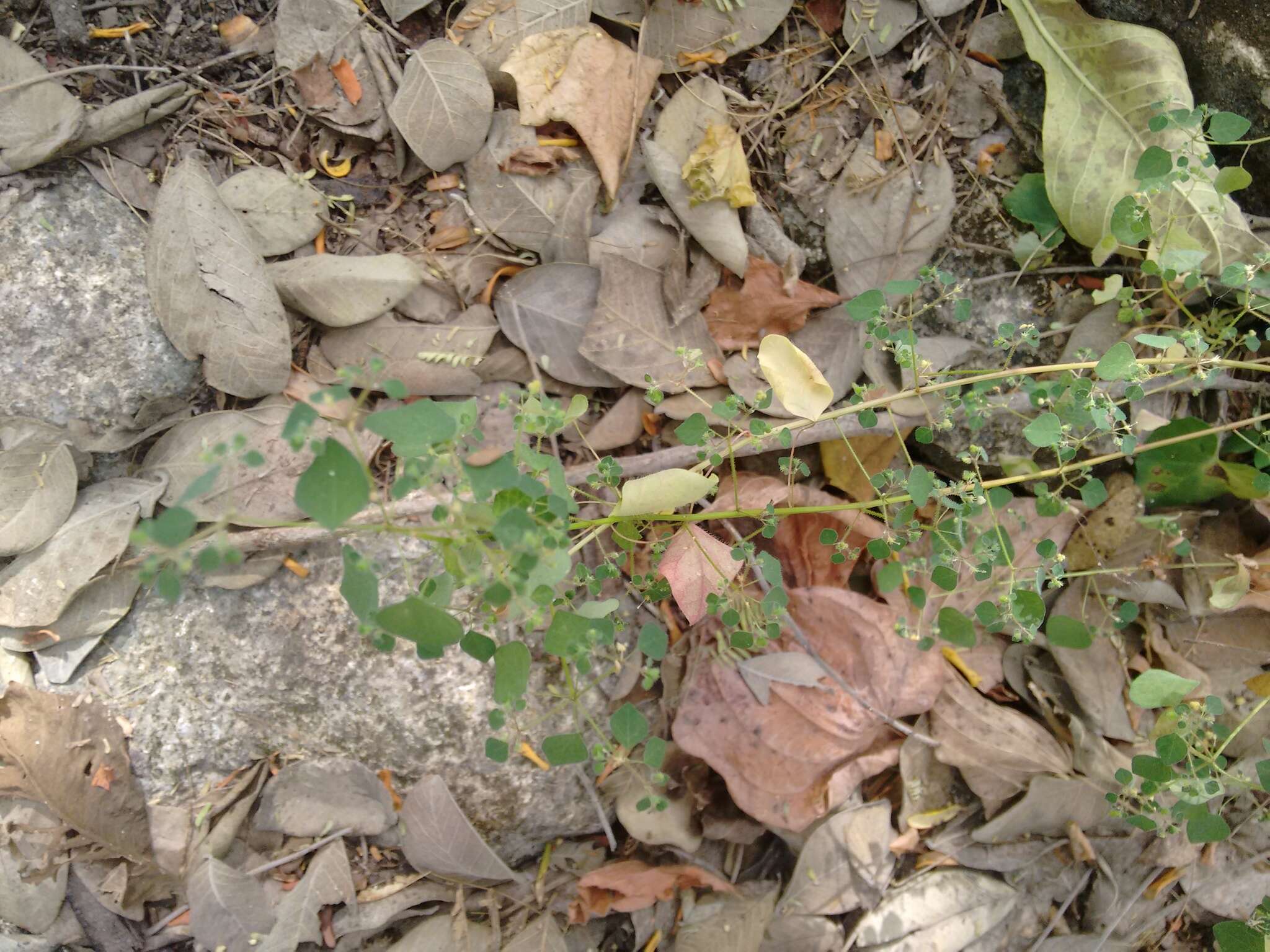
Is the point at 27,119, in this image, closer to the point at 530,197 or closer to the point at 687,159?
the point at 530,197

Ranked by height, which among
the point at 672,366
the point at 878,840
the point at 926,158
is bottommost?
the point at 878,840

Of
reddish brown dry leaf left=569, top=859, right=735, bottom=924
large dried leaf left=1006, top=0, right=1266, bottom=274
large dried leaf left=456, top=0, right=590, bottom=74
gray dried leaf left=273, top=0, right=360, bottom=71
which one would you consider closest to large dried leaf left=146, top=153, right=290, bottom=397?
gray dried leaf left=273, top=0, right=360, bottom=71

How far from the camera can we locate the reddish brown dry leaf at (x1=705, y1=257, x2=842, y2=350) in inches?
76.8

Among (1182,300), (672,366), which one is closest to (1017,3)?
(1182,300)

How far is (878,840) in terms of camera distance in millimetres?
1940

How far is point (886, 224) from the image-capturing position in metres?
1.98

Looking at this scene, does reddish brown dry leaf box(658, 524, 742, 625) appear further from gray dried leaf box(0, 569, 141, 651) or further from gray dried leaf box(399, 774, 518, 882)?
gray dried leaf box(0, 569, 141, 651)

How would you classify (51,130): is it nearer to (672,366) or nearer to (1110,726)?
(672,366)

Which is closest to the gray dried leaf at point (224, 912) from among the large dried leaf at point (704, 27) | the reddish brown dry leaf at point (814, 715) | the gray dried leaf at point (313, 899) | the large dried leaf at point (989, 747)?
the gray dried leaf at point (313, 899)

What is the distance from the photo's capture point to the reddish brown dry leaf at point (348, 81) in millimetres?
1943

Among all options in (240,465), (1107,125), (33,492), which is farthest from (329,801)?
(1107,125)

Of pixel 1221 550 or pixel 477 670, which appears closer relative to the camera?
pixel 477 670

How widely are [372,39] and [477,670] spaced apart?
4.73 feet

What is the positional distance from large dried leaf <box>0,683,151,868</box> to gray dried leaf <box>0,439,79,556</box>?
1.07ft
